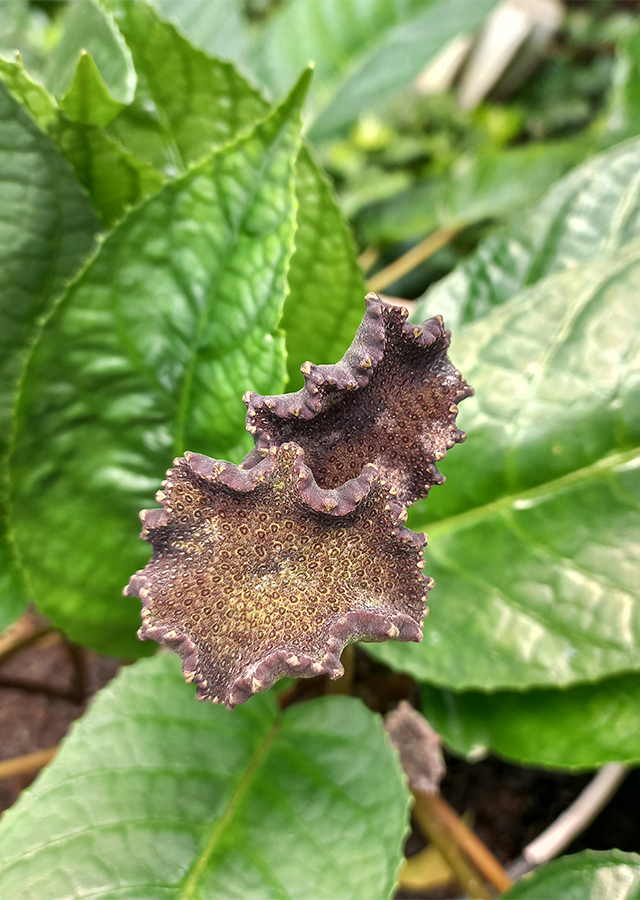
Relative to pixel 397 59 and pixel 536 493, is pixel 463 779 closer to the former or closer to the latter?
pixel 536 493

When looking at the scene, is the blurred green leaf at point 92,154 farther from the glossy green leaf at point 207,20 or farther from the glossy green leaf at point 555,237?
the glossy green leaf at point 207,20

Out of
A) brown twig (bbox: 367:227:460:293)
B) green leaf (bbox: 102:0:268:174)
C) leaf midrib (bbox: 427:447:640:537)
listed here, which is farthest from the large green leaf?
brown twig (bbox: 367:227:460:293)

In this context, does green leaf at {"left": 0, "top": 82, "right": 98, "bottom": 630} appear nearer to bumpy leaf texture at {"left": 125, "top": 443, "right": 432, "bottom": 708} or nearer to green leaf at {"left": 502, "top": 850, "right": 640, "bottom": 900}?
bumpy leaf texture at {"left": 125, "top": 443, "right": 432, "bottom": 708}

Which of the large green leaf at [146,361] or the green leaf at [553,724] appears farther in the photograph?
the green leaf at [553,724]

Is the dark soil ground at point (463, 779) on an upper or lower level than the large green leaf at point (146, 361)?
lower

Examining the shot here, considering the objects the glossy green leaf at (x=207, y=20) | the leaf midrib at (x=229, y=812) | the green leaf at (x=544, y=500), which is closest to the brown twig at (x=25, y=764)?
the leaf midrib at (x=229, y=812)

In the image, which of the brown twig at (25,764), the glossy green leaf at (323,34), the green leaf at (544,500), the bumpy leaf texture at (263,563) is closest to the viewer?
the bumpy leaf texture at (263,563)

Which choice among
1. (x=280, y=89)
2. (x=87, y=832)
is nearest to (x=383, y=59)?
(x=280, y=89)
